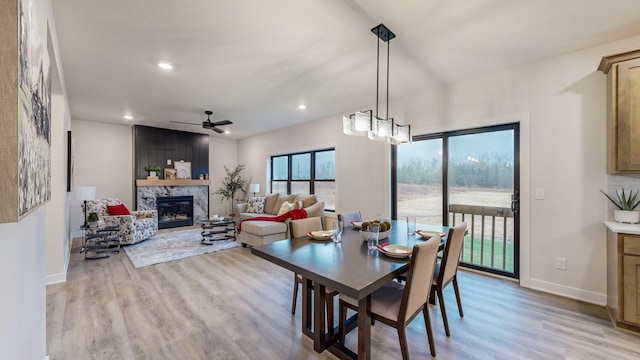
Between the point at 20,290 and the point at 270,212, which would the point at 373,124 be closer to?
the point at 20,290

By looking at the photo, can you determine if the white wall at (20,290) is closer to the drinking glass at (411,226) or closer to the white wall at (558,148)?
the drinking glass at (411,226)

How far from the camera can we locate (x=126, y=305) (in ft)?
8.79

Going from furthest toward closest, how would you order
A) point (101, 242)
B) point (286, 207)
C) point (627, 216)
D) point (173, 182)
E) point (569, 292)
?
1. point (173, 182)
2. point (286, 207)
3. point (101, 242)
4. point (569, 292)
5. point (627, 216)

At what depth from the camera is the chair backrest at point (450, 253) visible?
6.76 feet

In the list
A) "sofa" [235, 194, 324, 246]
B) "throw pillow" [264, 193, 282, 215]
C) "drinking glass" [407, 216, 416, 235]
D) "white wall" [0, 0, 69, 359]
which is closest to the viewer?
"white wall" [0, 0, 69, 359]

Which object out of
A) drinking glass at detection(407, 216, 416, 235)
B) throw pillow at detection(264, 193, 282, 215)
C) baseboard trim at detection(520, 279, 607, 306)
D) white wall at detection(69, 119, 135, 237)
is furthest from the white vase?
white wall at detection(69, 119, 135, 237)

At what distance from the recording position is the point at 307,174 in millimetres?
6410

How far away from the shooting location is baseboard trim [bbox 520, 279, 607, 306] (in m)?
2.66

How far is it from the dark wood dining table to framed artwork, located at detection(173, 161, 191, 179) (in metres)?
6.01

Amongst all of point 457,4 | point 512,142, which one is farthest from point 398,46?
point 512,142

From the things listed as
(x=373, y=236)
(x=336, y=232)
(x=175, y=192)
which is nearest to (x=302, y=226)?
(x=336, y=232)

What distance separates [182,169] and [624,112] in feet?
26.8

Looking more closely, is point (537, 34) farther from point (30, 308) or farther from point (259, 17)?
point (30, 308)

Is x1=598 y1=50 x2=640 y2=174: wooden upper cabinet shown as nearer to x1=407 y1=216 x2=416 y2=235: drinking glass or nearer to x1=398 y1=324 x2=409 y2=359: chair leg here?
x1=407 y1=216 x2=416 y2=235: drinking glass
